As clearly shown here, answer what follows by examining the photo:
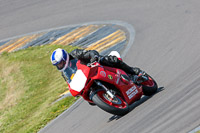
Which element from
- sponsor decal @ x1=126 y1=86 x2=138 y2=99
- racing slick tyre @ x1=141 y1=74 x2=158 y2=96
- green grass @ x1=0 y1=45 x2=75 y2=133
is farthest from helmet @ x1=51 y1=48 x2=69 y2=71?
green grass @ x1=0 y1=45 x2=75 y2=133

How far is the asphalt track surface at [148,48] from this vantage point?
22.0ft

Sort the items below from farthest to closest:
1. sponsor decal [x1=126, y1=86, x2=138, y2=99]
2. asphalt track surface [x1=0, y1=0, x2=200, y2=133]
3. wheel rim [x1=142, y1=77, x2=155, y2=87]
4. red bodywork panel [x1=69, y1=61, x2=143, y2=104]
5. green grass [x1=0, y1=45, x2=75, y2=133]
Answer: green grass [x1=0, y1=45, x2=75, y2=133], wheel rim [x1=142, y1=77, x2=155, y2=87], sponsor decal [x1=126, y1=86, x2=138, y2=99], red bodywork panel [x1=69, y1=61, x2=143, y2=104], asphalt track surface [x1=0, y1=0, x2=200, y2=133]

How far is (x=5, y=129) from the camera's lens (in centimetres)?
1052

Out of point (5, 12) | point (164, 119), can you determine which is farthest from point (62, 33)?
point (164, 119)

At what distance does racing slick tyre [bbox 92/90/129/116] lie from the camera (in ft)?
23.1

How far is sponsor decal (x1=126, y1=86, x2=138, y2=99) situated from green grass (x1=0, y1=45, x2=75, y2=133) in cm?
274

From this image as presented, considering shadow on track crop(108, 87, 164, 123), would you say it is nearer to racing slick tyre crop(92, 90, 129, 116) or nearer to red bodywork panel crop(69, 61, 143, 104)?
red bodywork panel crop(69, 61, 143, 104)

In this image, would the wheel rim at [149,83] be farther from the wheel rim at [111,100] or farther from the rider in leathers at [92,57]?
the wheel rim at [111,100]


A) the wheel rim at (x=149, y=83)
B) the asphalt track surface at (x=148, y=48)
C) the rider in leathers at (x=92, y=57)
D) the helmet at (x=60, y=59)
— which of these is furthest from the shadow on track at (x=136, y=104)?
the helmet at (x=60, y=59)

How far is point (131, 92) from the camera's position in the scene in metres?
7.77

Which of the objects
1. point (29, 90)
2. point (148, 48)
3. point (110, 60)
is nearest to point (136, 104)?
point (110, 60)

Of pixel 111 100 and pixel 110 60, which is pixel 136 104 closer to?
pixel 111 100

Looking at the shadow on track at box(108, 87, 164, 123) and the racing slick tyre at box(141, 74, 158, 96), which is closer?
the shadow on track at box(108, 87, 164, 123)

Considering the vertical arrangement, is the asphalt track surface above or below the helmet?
below
